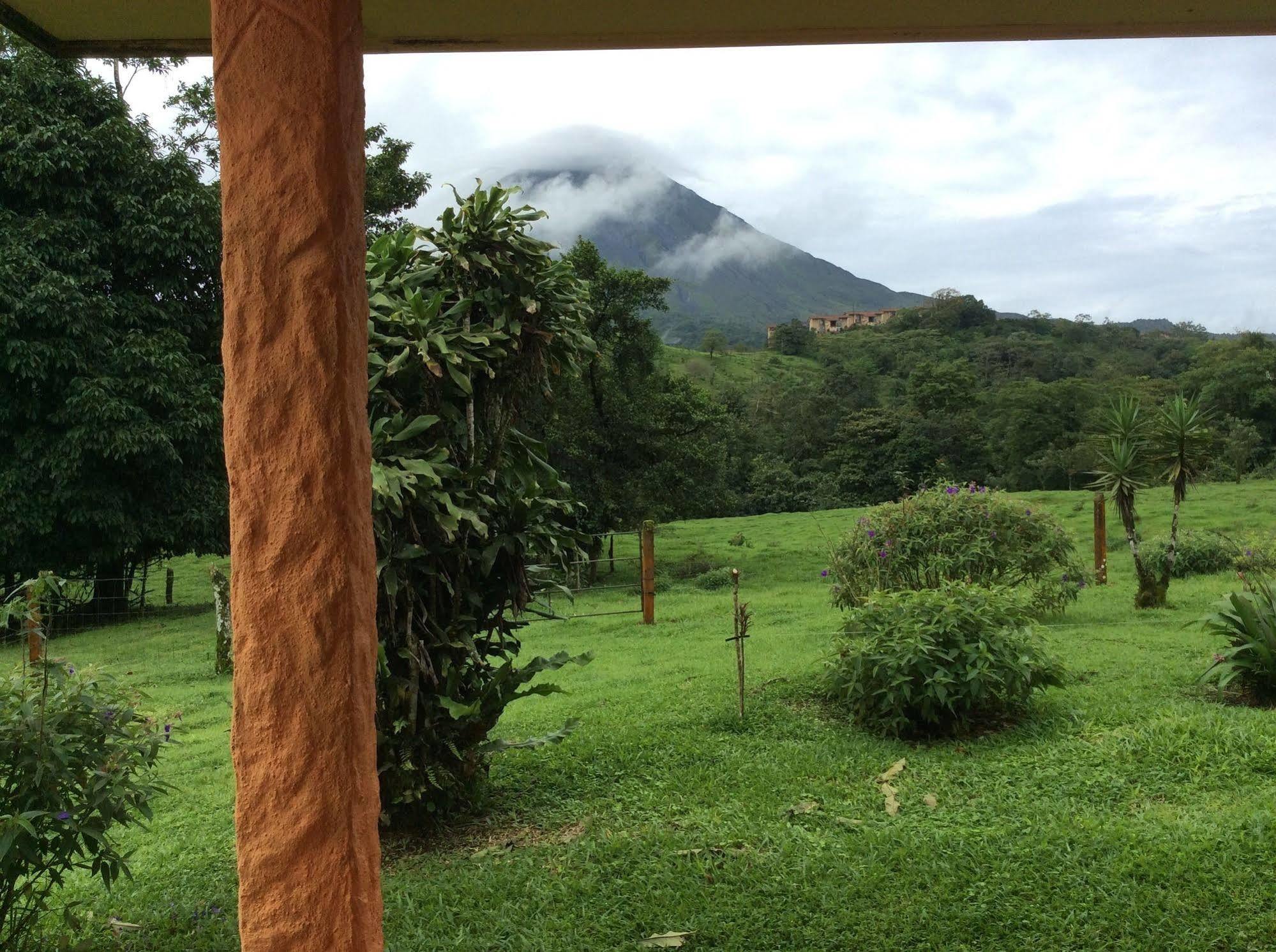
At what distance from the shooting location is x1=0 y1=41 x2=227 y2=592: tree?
11.1 metres

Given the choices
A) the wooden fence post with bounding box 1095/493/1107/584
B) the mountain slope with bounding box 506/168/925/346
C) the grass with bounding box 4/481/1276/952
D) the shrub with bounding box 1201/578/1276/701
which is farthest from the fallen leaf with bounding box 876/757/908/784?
the mountain slope with bounding box 506/168/925/346

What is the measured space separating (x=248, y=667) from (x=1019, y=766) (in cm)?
417

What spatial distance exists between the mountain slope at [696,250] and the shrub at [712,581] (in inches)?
1636

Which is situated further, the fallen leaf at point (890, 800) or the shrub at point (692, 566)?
the shrub at point (692, 566)

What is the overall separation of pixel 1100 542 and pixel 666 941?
9550 millimetres

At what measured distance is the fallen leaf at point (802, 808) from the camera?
425 centimetres

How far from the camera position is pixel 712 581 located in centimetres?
1362

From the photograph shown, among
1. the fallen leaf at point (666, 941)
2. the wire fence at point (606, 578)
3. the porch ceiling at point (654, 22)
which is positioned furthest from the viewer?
the wire fence at point (606, 578)

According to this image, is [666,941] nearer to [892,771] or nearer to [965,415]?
[892,771]

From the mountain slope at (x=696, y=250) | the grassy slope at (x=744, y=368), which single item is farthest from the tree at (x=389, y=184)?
the mountain slope at (x=696, y=250)

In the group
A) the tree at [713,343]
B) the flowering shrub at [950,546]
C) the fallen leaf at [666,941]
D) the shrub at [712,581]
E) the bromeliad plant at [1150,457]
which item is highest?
the tree at [713,343]

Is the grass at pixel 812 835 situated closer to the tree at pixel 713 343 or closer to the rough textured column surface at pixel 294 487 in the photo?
the rough textured column surface at pixel 294 487

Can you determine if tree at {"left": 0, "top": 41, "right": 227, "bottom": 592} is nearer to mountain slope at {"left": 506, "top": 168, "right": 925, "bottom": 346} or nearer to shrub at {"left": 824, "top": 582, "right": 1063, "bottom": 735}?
shrub at {"left": 824, "top": 582, "right": 1063, "bottom": 735}

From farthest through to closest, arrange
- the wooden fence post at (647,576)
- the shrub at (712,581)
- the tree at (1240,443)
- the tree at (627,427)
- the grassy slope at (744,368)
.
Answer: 1. the grassy slope at (744,368)
2. the tree at (1240,443)
3. the tree at (627,427)
4. the shrub at (712,581)
5. the wooden fence post at (647,576)
